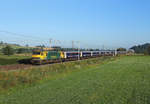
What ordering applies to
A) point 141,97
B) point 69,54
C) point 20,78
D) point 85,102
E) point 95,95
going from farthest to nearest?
point 69,54 → point 20,78 → point 95,95 → point 141,97 → point 85,102

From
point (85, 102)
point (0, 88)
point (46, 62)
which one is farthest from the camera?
point (46, 62)

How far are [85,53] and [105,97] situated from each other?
158 feet

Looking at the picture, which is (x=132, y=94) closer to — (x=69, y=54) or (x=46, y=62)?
(x=46, y=62)

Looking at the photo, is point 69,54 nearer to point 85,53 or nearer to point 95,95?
point 85,53

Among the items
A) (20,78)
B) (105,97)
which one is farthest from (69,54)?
(105,97)

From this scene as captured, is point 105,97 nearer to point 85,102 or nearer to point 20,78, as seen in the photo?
point 85,102

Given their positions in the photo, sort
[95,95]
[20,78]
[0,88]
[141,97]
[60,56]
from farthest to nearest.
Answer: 1. [60,56]
2. [20,78]
3. [0,88]
4. [95,95]
5. [141,97]

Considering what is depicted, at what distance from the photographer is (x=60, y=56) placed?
1642 inches

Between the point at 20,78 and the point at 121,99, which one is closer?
the point at 121,99

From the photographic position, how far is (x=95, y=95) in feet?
40.2

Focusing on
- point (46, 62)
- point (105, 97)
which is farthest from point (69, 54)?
point (105, 97)

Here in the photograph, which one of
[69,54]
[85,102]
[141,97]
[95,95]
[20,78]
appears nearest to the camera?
[85,102]

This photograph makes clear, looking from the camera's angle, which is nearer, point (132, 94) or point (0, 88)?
point (132, 94)

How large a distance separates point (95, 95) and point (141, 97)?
129 inches
